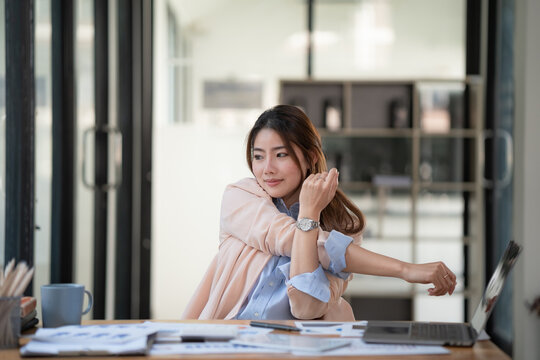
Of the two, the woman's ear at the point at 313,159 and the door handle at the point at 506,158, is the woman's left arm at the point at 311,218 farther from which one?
the door handle at the point at 506,158

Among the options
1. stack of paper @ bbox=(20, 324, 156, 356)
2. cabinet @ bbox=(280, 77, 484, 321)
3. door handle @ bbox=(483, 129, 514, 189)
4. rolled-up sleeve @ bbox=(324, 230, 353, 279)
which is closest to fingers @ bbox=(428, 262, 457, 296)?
rolled-up sleeve @ bbox=(324, 230, 353, 279)

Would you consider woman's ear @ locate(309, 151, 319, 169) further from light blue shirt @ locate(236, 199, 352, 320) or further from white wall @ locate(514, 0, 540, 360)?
white wall @ locate(514, 0, 540, 360)

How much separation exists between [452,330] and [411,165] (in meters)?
3.70

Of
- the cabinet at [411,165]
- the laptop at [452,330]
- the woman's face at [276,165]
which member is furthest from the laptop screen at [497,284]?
the cabinet at [411,165]

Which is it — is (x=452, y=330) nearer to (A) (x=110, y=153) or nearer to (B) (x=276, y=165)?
(B) (x=276, y=165)

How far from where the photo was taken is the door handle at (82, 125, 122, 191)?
11.7 ft

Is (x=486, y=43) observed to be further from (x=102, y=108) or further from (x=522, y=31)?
(x=102, y=108)

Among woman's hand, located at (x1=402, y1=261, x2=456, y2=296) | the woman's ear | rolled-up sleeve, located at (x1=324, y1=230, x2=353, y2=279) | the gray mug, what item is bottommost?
the gray mug

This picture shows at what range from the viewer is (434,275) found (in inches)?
69.6

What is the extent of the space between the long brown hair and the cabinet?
291 centimetres

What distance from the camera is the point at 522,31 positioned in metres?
3.96

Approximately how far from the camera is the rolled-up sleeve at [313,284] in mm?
1906

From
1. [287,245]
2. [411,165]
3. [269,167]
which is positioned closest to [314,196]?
[287,245]

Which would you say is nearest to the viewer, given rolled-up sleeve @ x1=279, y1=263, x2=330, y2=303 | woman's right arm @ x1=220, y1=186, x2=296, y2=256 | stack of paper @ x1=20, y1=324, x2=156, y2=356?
stack of paper @ x1=20, y1=324, x2=156, y2=356
